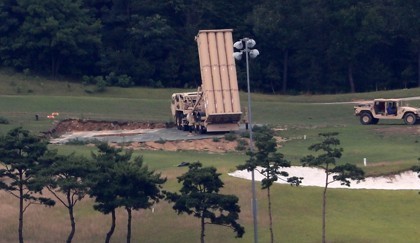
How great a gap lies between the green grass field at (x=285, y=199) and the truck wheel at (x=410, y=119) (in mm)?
927

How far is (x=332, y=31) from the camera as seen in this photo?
104688 mm

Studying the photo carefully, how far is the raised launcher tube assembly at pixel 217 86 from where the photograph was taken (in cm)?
7012

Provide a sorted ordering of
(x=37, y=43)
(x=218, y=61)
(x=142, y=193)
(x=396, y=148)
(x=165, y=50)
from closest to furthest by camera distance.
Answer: (x=142, y=193)
(x=396, y=148)
(x=218, y=61)
(x=37, y=43)
(x=165, y=50)

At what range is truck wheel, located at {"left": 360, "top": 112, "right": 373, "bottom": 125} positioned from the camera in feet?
243

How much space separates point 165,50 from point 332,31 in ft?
50.6

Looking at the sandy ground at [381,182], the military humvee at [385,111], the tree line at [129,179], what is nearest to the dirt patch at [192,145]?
the sandy ground at [381,182]

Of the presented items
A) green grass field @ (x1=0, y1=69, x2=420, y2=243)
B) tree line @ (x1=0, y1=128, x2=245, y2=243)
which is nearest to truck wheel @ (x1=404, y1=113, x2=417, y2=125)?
green grass field @ (x1=0, y1=69, x2=420, y2=243)

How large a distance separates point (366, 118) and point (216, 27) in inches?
1435

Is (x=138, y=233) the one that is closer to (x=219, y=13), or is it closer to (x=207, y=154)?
(x=207, y=154)

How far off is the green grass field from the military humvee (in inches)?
28.5

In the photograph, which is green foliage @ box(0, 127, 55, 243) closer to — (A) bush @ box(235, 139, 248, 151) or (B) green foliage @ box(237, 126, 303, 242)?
(B) green foliage @ box(237, 126, 303, 242)

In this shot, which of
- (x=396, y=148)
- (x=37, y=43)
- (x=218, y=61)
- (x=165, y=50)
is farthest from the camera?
(x=165, y=50)

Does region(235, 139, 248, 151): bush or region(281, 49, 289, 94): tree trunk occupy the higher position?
region(281, 49, 289, 94): tree trunk

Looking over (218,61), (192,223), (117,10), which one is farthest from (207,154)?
(117,10)
